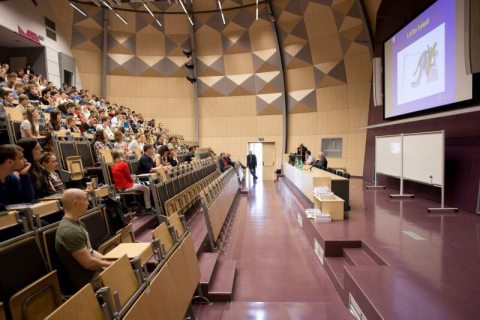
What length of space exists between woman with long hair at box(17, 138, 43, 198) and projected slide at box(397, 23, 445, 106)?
530 centimetres

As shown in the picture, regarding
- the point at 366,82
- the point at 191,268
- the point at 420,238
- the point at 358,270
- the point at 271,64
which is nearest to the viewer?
the point at 191,268

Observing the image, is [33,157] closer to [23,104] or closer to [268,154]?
[23,104]

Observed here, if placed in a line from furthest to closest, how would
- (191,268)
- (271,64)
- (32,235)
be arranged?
1. (271,64)
2. (191,268)
3. (32,235)

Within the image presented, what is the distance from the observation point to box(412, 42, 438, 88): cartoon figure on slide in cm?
452

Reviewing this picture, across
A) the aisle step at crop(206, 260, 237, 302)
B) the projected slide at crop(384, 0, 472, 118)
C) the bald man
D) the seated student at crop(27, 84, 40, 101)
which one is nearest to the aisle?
the aisle step at crop(206, 260, 237, 302)

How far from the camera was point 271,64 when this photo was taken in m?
10.8

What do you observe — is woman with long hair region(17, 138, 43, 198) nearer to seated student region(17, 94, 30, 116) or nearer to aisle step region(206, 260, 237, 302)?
aisle step region(206, 260, 237, 302)

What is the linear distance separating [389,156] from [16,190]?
20.3 feet

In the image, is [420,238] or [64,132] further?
[64,132]

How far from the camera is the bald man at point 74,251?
154 centimetres

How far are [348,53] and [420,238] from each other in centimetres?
769

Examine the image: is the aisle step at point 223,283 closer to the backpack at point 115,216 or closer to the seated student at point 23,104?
the backpack at point 115,216

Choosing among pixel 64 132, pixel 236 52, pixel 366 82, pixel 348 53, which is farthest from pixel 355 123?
pixel 64 132

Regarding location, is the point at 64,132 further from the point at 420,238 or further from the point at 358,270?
the point at 420,238
